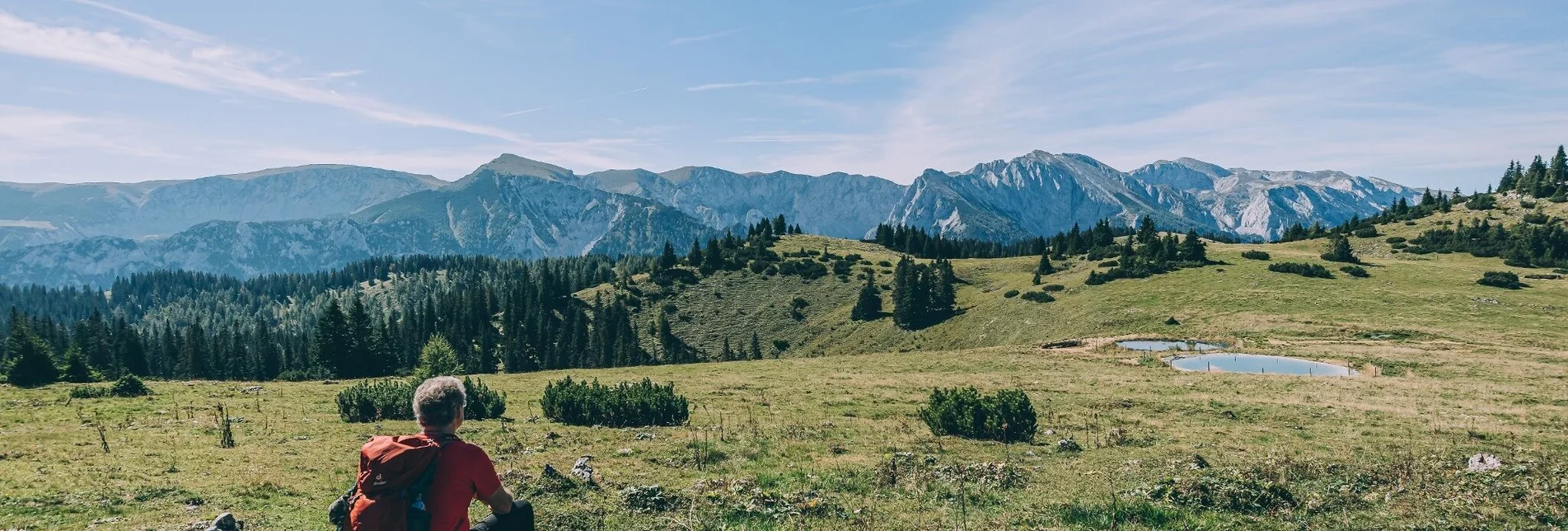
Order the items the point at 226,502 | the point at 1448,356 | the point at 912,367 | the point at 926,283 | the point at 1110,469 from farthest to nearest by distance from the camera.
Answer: the point at 926,283 → the point at 912,367 → the point at 1448,356 → the point at 1110,469 → the point at 226,502

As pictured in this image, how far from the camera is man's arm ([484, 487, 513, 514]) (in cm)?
643

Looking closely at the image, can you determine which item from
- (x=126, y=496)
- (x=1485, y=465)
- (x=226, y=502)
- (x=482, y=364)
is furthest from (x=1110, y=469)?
(x=482, y=364)

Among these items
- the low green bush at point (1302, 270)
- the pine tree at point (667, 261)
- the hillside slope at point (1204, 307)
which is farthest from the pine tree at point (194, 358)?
the low green bush at point (1302, 270)

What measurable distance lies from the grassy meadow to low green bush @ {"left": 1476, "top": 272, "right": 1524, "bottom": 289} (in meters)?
15.8

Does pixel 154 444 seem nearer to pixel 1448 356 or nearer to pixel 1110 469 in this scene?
pixel 1110 469

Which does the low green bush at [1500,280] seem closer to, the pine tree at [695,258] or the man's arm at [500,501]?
the man's arm at [500,501]

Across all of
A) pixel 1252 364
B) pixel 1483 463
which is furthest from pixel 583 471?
pixel 1252 364

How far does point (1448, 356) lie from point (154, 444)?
70.0 meters

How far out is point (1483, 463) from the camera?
17.7 metres

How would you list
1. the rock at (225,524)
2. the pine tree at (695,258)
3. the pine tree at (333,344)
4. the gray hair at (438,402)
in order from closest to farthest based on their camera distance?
the gray hair at (438,402), the rock at (225,524), the pine tree at (333,344), the pine tree at (695,258)

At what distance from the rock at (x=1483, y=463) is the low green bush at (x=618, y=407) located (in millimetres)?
24512

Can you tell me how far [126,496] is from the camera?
15.9 metres

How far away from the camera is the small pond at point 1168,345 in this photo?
56.9m

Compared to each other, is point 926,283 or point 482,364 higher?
point 926,283
